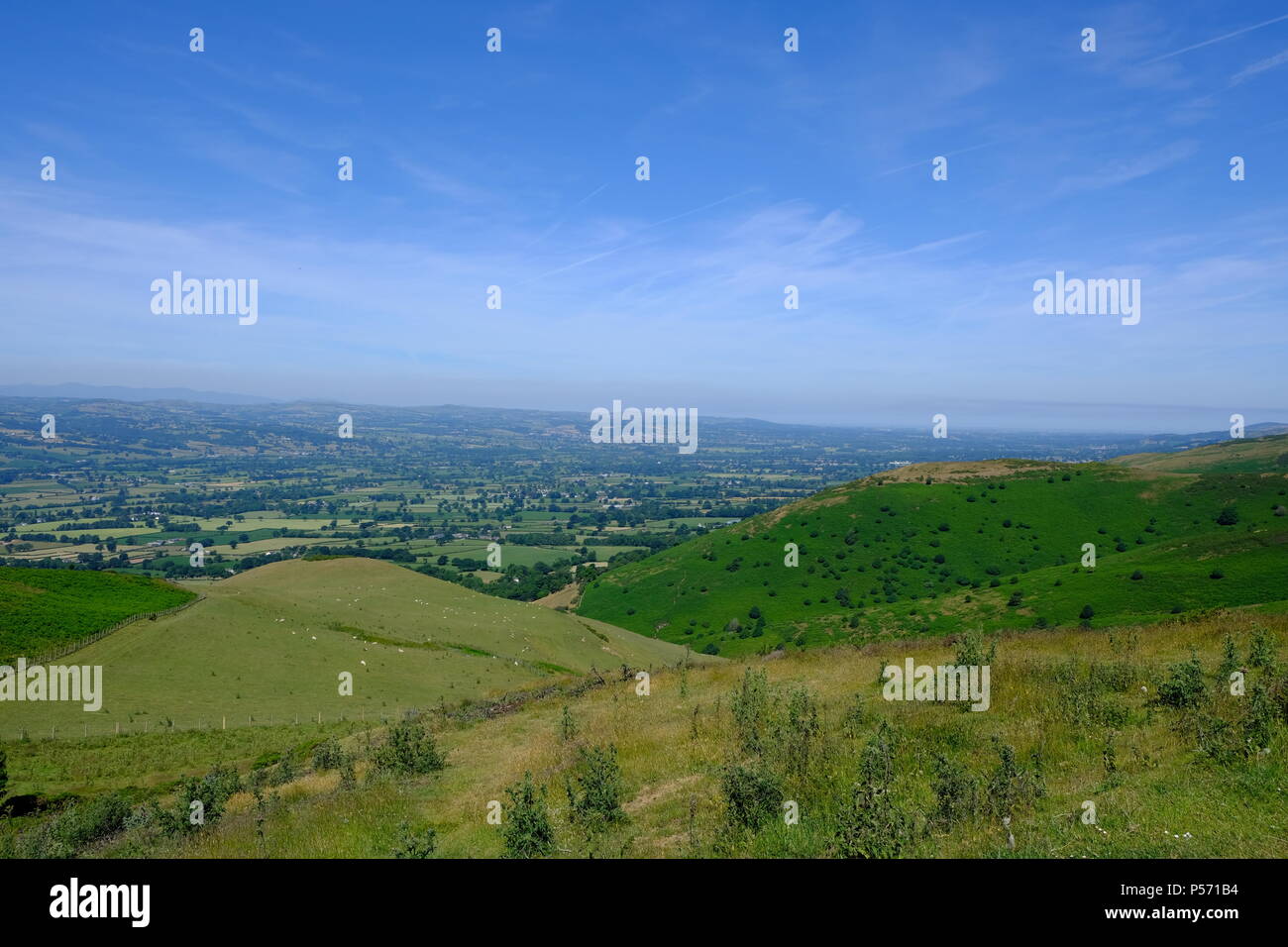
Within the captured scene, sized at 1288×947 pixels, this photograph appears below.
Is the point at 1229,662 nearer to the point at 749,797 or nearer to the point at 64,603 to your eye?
the point at 749,797

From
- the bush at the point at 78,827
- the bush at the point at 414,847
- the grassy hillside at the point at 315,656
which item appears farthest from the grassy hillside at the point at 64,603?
the bush at the point at 414,847

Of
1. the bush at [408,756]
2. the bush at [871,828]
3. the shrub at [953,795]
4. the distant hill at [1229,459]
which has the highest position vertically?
the distant hill at [1229,459]

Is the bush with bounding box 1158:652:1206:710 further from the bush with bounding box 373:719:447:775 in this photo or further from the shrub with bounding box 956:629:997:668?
the bush with bounding box 373:719:447:775

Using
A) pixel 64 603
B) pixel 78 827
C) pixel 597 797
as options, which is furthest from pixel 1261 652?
pixel 64 603

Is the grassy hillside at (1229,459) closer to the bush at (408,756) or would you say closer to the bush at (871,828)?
the bush at (408,756)

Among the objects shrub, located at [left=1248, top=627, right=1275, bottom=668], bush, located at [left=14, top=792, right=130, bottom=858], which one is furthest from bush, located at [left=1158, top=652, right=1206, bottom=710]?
bush, located at [left=14, top=792, right=130, bottom=858]
